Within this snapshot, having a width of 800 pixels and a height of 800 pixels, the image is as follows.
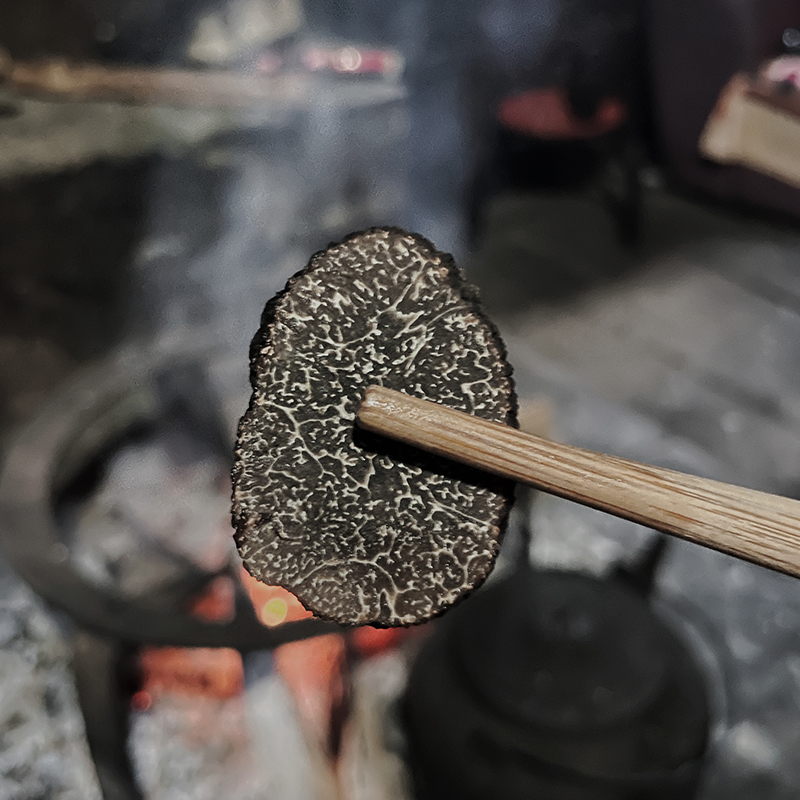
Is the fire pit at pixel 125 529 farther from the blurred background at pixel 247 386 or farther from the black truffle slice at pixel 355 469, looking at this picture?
the black truffle slice at pixel 355 469

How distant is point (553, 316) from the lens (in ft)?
11.6

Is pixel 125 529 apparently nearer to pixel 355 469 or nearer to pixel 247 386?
pixel 247 386

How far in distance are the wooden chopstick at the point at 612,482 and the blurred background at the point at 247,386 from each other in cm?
35

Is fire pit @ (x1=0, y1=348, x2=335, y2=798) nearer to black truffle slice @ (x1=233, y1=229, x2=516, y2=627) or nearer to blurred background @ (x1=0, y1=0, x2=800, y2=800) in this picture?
blurred background @ (x1=0, y1=0, x2=800, y2=800)

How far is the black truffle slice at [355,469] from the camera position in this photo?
73cm

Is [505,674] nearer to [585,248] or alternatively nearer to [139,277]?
[139,277]

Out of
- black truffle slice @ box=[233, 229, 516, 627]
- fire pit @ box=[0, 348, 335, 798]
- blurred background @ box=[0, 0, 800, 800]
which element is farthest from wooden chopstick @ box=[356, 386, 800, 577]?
fire pit @ box=[0, 348, 335, 798]

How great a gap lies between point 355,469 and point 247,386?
1.26m

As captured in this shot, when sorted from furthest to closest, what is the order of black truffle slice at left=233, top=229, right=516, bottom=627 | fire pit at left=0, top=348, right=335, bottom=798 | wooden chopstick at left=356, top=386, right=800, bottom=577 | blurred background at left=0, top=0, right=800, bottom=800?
blurred background at left=0, top=0, right=800, bottom=800, fire pit at left=0, top=348, right=335, bottom=798, black truffle slice at left=233, top=229, right=516, bottom=627, wooden chopstick at left=356, top=386, right=800, bottom=577

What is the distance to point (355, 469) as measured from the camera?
74 centimetres

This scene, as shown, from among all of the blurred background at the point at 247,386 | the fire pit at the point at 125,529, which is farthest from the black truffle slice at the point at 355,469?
the fire pit at the point at 125,529

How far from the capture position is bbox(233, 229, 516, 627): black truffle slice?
2.40 ft

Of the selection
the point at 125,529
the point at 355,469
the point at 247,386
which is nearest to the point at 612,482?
the point at 355,469

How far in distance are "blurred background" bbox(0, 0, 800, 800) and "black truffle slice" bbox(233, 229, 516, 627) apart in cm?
24
